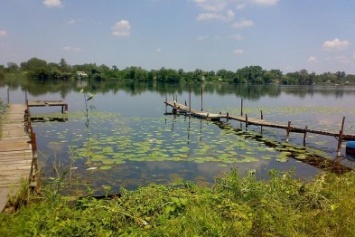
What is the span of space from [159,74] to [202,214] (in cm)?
10333

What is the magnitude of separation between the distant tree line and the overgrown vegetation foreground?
83.5 meters

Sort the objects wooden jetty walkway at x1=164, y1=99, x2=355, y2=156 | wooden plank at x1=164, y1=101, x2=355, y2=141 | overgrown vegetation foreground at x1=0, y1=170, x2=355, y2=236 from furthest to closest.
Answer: wooden plank at x1=164, y1=101, x2=355, y2=141 → wooden jetty walkway at x1=164, y1=99, x2=355, y2=156 → overgrown vegetation foreground at x1=0, y1=170, x2=355, y2=236

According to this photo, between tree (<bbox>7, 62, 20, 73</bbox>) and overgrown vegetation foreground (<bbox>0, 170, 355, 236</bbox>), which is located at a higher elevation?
tree (<bbox>7, 62, 20, 73</bbox>)

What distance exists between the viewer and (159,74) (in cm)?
10638

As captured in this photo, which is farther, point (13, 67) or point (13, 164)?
point (13, 67)

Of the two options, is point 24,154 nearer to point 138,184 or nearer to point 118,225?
point 138,184

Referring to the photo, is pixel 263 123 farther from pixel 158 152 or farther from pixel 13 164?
pixel 13 164

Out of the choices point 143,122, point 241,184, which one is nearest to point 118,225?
point 241,184

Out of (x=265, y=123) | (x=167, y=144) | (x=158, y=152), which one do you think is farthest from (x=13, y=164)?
(x=265, y=123)

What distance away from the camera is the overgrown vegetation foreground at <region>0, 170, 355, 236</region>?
14.2 ft

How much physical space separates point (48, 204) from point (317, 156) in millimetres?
12122

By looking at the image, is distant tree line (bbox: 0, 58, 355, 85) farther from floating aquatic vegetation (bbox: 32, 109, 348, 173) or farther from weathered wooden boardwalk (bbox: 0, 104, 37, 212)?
weathered wooden boardwalk (bbox: 0, 104, 37, 212)

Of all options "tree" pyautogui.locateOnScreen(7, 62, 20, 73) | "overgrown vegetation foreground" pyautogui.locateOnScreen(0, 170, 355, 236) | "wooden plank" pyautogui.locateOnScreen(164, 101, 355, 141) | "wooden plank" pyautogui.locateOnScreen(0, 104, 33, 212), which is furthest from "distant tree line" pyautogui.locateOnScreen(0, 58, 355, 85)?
"overgrown vegetation foreground" pyautogui.locateOnScreen(0, 170, 355, 236)

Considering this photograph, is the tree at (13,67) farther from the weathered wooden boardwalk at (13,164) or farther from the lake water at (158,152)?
the weathered wooden boardwalk at (13,164)
